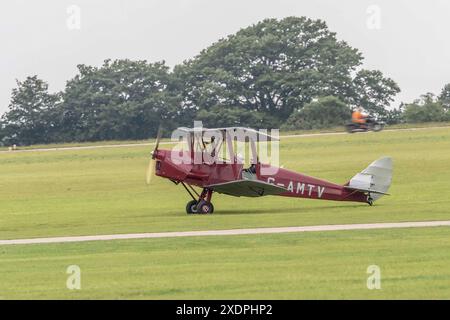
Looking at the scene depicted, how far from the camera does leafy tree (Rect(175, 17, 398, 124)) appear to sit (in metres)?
92.5

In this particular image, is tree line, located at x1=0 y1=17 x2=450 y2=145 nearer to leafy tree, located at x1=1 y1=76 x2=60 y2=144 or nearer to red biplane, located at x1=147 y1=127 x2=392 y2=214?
leafy tree, located at x1=1 y1=76 x2=60 y2=144

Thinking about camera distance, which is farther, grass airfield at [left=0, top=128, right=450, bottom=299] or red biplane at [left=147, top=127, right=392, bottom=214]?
red biplane at [left=147, top=127, right=392, bottom=214]

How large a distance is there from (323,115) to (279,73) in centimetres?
1532

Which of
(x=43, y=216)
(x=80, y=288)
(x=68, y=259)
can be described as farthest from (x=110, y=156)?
(x=80, y=288)

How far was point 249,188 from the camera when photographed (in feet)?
117

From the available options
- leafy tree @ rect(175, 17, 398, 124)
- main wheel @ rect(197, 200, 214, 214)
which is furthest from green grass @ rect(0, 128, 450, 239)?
leafy tree @ rect(175, 17, 398, 124)

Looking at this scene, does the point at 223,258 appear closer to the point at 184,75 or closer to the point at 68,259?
the point at 68,259

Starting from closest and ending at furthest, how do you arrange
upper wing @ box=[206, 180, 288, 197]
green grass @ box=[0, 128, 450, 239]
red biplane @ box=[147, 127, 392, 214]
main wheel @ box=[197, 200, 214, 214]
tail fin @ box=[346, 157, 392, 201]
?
green grass @ box=[0, 128, 450, 239], upper wing @ box=[206, 180, 288, 197], red biplane @ box=[147, 127, 392, 214], main wheel @ box=[197, 200, 214, 214], tail fin @ box=[346, 157, 392, 201]

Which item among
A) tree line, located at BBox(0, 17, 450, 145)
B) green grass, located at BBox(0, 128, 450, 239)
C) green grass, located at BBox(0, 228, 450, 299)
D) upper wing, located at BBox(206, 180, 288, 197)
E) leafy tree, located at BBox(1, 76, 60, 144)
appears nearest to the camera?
green grass, located at BBox(0, 228, 450, 299)

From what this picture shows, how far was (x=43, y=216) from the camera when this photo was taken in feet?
125

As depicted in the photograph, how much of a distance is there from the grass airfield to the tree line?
27489mm

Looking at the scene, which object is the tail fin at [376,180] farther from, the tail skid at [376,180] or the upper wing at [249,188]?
the upper wing at [249,188]
